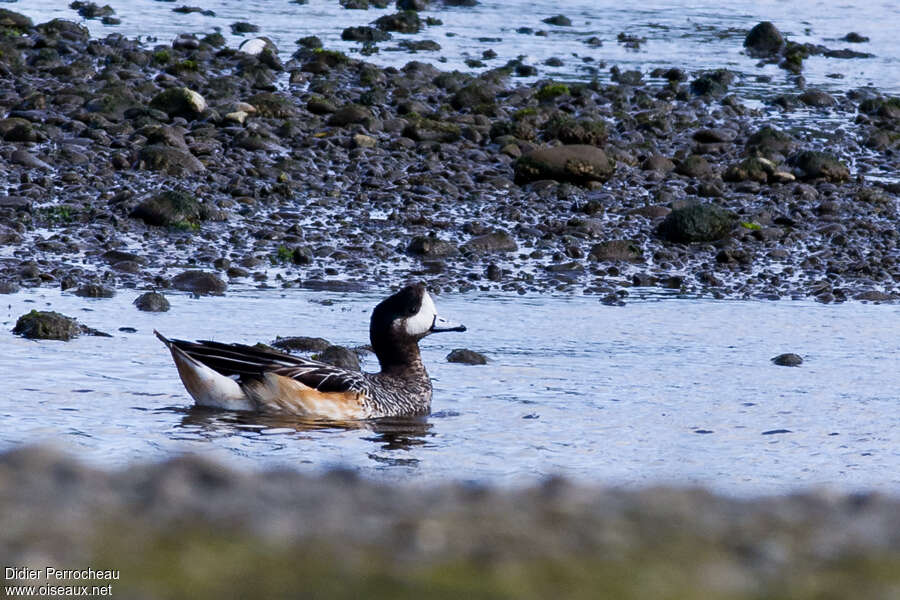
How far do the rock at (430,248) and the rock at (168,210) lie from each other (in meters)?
2.09

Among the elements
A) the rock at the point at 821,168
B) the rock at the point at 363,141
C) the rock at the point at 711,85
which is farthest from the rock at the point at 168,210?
the rock at the point at 711,85

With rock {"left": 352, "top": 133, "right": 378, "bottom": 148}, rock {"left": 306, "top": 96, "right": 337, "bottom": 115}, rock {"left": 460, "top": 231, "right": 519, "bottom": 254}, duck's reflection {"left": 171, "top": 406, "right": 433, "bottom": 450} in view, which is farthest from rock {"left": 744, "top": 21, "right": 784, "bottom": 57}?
duck's reflection {"left": 171, "top": 406, "right": 433, "bottom": 450}

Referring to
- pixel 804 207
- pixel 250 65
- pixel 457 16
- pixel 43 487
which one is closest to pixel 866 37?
pixel 457 16

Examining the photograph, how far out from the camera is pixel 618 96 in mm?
23734

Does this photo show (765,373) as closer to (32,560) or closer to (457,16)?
(32,560)

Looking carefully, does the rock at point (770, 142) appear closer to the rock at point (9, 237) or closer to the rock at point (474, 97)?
the rock at point (474, 97)

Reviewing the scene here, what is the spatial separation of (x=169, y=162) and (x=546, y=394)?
752 centimetres

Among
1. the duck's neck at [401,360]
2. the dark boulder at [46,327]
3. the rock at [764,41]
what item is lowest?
the rock at [764,41]

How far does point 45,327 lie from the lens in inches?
435

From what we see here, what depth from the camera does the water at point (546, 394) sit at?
8.91 metres

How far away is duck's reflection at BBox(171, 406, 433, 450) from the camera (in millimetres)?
9531

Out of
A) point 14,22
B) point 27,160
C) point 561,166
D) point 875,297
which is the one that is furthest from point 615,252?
point 14,22

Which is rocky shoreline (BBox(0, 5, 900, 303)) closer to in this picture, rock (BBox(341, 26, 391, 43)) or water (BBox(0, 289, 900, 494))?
water (BBox(0, 289, 900, 494))

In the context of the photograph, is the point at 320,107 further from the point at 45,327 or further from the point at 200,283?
the point at 45,327
